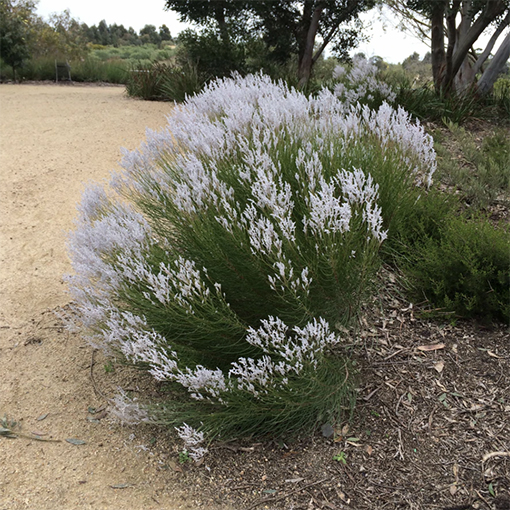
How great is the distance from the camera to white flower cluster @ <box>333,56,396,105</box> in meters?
7.14

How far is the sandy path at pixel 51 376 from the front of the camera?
2.63 m

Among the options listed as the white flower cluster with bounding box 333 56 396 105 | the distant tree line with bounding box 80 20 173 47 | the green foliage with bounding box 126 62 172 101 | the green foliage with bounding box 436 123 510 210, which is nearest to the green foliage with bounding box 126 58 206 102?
the green foliage with bounding box 126 62 172 101

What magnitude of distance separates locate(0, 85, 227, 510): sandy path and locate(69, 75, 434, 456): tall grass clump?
0.28 m

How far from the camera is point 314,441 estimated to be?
280 centimetres

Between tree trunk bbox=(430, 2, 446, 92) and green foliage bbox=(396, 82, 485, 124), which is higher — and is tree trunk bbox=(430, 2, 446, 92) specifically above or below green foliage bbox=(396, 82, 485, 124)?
above

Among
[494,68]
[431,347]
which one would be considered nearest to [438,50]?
[494,68]

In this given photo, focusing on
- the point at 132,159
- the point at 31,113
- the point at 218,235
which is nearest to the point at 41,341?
the point at 132,159

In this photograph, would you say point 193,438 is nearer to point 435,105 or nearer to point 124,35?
point 435,105

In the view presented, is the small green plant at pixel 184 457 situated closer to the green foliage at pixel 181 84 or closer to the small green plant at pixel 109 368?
the small green plant at pixel 109 368

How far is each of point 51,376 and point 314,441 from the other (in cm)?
196

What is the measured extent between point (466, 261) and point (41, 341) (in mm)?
3284

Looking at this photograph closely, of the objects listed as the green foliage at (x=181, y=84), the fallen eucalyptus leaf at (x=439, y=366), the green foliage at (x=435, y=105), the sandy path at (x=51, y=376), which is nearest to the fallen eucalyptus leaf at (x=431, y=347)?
the fallen eucalyptus leaf at (x=439, y=366)

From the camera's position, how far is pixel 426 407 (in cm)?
286

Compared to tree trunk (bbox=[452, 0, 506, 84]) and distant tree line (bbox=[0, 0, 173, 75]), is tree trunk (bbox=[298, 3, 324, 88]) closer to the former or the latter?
tree trunk (bbox=[452, 0, 506, 84])
